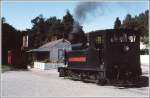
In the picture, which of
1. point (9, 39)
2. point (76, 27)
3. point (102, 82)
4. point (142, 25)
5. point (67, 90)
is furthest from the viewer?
point (142, 25)

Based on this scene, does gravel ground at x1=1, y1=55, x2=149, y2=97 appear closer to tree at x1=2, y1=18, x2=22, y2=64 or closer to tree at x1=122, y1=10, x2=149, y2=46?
tree at x1=122, y1=10, x2=149, y2=46

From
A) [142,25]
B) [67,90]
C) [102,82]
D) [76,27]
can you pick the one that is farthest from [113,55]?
[142,25]

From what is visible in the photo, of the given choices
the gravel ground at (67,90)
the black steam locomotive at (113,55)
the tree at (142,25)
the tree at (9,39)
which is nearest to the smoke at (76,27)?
the black steam locomotive at (113,55)

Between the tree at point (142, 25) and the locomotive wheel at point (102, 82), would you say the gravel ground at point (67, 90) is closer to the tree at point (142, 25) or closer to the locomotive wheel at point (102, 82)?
the locomotive wheel at point (102, 82)

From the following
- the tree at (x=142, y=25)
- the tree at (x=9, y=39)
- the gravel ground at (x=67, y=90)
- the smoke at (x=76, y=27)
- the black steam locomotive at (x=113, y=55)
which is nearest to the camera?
the gravel ground at (x=67, y=90)

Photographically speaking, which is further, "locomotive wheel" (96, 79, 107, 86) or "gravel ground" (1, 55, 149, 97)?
"locomotive wheel" (96, 79, 107, 86)

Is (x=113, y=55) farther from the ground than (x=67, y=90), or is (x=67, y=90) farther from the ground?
(x=113, y=55)

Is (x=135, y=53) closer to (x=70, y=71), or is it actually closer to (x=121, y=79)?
(x=121, y=79)

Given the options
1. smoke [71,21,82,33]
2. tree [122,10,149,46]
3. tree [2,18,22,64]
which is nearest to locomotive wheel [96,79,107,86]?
smoke [71,21,82,33]

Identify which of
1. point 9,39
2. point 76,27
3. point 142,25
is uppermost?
point 142,25

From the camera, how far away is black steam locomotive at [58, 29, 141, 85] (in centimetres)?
2148

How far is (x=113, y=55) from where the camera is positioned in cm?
2159

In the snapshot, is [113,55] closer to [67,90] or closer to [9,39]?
[67,90]

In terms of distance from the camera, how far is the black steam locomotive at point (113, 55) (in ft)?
70.5
